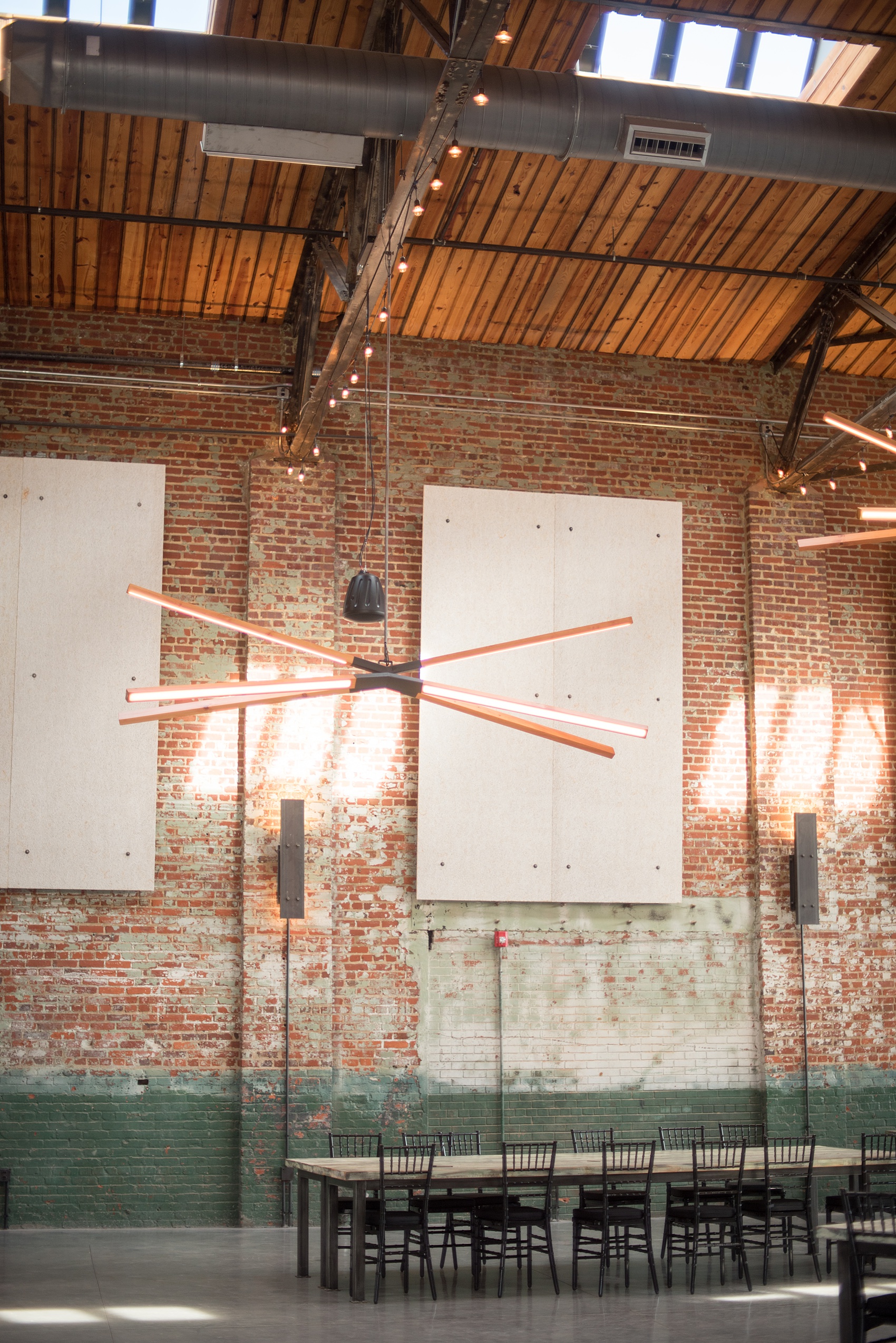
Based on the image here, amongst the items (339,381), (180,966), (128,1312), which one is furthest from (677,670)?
(128,1312)

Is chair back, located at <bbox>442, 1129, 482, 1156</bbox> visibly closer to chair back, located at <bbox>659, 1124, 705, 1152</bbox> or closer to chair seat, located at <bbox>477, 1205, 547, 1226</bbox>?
chair back, located at <bbox>659, 1124, 705, 1152</bbox>

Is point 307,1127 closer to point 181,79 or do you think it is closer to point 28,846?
point 28,846

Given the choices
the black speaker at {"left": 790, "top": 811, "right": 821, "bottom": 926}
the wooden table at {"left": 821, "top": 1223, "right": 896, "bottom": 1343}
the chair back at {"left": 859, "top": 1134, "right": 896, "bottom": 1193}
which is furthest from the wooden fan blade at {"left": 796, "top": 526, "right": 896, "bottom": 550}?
the black speaker at {"left": 790, "top": 811, "right": 821, "bottom": 926}

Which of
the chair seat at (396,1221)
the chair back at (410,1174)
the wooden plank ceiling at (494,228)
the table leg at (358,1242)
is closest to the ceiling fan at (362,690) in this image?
the chair back at (410,1174)

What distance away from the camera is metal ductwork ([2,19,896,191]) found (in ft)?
25.0

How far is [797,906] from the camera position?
1153 cm

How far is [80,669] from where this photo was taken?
10.6m

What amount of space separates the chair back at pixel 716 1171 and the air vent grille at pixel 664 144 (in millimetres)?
5781

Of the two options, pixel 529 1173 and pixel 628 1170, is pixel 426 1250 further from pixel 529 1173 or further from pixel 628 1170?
pixel 628 1170

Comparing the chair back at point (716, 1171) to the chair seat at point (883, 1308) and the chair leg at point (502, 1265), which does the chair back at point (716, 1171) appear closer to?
the chair leg at point (502, 1265)

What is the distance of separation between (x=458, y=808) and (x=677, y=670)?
2168 mm

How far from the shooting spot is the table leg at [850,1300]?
20.6 feet

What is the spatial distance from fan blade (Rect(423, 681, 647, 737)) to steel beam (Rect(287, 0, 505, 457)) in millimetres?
2813

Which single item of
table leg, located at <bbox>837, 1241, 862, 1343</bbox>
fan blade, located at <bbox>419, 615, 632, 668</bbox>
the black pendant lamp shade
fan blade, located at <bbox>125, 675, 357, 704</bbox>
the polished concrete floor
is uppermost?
the black pendant lamp shade
